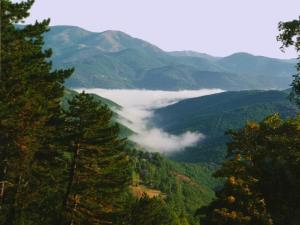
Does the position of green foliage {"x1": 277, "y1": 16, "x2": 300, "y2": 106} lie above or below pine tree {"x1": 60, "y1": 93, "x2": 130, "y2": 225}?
above

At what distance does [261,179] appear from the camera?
101 feet

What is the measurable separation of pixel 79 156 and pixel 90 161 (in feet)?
3.10

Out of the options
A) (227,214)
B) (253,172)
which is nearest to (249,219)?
(227,214)

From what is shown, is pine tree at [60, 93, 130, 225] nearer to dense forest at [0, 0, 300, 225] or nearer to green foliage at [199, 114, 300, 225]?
dense forest at [0, 0, 300, 225]

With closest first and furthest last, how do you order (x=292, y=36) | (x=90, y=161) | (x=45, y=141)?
(x=292, y=36), (x=45, y=141), (x=90, y=161)

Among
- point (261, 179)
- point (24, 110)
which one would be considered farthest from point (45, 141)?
point (261, 179)

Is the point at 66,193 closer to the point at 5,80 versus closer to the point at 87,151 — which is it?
the point at 87,151

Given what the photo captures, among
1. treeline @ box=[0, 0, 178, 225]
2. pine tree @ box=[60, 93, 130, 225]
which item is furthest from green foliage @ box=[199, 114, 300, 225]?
treeline @ box=[0, 0, 178, 225]

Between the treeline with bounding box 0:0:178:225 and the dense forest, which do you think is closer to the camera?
the dense forest

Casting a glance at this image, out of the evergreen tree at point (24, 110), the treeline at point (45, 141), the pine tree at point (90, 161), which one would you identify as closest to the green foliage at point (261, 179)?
the pine tree at point (90, 161)

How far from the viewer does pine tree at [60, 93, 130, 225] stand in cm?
3591

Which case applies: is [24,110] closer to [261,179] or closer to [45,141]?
[45,141]

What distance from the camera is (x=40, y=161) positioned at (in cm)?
3638

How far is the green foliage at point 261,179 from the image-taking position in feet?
91.9
